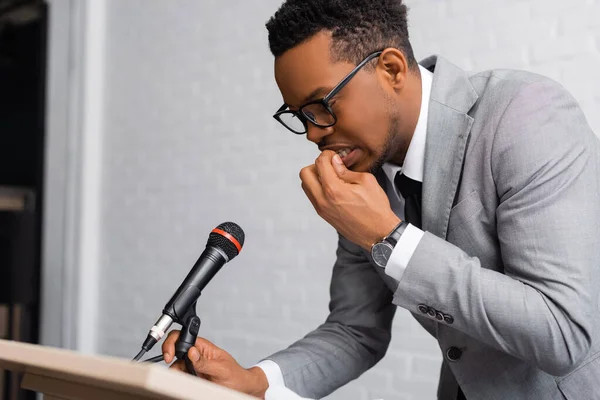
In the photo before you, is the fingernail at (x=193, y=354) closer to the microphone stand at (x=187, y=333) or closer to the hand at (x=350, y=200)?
the microphone stand at (x=187, y=333)

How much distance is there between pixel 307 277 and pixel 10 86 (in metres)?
2.48

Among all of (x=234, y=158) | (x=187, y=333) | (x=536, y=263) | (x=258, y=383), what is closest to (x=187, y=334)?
(x=187, y=333)

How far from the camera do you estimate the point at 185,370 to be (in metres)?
1.13

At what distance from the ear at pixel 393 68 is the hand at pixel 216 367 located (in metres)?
0.58

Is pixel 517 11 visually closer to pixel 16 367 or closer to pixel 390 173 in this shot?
pixel 390 173

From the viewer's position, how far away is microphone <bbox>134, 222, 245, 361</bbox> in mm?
1021

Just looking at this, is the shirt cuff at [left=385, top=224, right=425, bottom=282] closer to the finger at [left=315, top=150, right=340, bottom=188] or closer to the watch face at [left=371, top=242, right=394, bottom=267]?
the watch face at [left=371, top=242, right=394, bottom=267]

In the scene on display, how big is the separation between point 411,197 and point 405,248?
275 millimetres

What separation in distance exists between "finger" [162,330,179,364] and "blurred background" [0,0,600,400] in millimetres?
1456

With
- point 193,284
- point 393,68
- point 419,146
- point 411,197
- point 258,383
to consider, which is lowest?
point 258,383

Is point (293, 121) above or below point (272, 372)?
above

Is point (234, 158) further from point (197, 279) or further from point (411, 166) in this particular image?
point (197, 279)

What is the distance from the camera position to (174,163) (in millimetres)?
3131

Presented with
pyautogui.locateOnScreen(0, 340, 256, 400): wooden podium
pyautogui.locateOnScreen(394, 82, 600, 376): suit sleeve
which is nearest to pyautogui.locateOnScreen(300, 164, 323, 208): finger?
pyautogui.locateOnScreen(394, 82, 600, 376): suit sleeve
